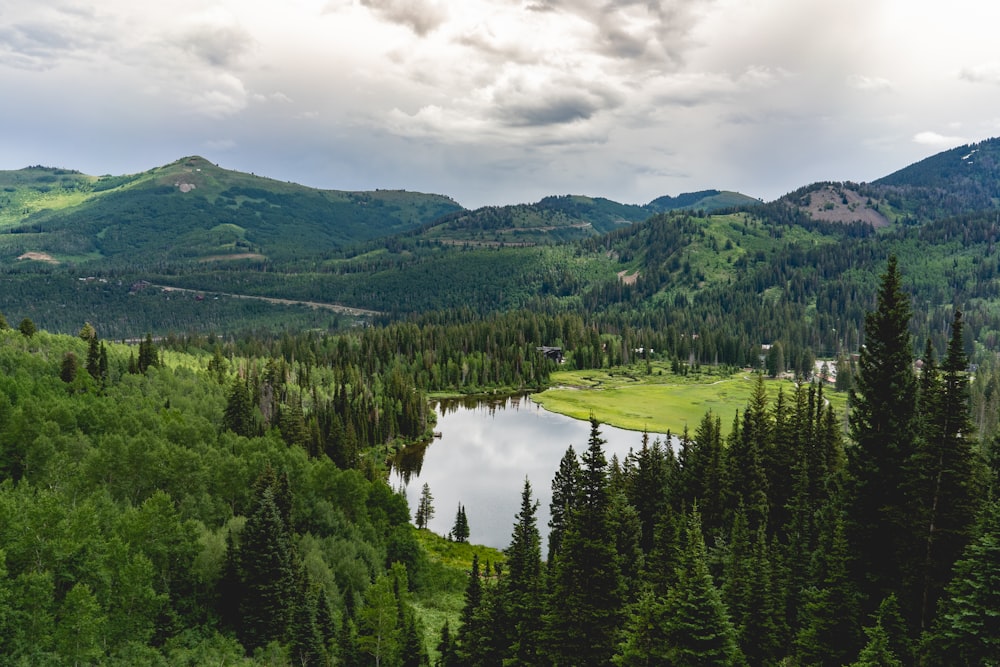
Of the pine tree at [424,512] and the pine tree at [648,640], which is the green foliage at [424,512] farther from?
the pine tree at [648,640]

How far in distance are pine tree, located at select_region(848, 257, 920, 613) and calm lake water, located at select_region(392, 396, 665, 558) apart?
57777mm

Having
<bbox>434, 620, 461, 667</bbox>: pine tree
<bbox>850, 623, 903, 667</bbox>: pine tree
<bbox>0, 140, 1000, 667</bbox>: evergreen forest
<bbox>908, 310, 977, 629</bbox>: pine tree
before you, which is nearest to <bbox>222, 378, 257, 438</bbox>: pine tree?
<bbox>0, 140, 1000, 667</bbox>: evergreen forest

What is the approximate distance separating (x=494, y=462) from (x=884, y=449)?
A: 10475cm

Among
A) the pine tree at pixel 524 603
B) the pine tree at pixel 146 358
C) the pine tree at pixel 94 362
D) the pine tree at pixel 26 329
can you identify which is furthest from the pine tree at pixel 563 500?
the pine tree at pixel 26 329

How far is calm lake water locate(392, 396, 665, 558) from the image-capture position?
10700cm

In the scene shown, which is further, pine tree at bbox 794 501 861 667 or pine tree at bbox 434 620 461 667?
pine tree at bbox 434 620 461 667

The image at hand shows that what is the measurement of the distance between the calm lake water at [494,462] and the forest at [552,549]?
16.4 m

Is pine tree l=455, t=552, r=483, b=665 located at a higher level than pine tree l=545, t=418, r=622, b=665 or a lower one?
lower

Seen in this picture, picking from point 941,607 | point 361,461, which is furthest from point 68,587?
point 361,461

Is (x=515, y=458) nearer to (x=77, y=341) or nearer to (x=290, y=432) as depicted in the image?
(x=290, y=432)

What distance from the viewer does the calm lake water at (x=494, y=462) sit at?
107000mm

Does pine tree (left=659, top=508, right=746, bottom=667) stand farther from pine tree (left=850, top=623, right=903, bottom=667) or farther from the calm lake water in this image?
the calm lake water

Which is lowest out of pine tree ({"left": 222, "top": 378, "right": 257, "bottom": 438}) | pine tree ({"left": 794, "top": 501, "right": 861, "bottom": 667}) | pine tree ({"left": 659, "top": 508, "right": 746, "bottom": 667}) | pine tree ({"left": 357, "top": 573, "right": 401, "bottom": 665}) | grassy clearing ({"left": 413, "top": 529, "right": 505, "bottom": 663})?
grassy clearing ({"left": 413, "top": 529, "right": 505, "bottom": 663})

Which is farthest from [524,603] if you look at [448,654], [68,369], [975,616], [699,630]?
[68,369]
